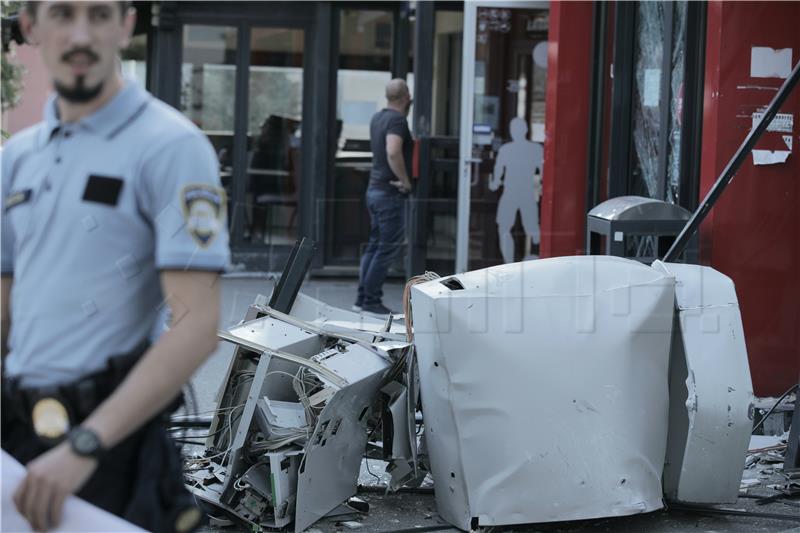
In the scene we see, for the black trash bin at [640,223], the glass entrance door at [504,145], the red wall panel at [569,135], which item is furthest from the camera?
the glass entrance door at [504,145]

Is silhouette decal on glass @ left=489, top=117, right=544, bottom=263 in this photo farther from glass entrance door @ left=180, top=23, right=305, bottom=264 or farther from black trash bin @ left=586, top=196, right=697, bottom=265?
black trash bin @ left=586, top=196, right=697, bottom=265

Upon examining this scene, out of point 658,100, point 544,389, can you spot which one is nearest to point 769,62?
point 658,100

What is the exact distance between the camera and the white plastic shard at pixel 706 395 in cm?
476

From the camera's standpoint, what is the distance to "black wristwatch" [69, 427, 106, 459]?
209cm

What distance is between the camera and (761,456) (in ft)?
19.4

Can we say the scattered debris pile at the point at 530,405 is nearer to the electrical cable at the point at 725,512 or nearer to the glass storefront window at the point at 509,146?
the electrical cable at the point at 725,512

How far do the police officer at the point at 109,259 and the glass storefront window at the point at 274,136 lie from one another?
405 inches

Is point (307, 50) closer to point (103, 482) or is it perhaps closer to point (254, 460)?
point (254, 460)

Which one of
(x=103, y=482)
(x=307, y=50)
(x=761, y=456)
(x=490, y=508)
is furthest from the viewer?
(x=307, y=50)

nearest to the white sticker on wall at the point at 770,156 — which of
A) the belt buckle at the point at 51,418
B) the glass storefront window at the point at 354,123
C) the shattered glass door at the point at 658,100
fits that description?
the shattered glass door at the point at 658,100

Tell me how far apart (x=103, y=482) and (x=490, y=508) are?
260cm

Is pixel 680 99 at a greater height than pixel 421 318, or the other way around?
pixel 680 99

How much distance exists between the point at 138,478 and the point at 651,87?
265 inches

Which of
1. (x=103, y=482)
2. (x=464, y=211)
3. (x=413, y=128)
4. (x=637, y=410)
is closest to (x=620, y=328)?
(x=637, y=410)
